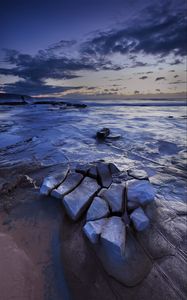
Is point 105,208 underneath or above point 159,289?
above

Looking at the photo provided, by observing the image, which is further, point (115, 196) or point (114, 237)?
point (115, 196)

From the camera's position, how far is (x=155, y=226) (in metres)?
2.25

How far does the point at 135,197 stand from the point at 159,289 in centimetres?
101

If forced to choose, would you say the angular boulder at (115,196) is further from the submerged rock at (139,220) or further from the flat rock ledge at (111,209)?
the submerged rock at (139,220)

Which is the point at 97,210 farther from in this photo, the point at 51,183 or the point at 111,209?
the point at 51,183

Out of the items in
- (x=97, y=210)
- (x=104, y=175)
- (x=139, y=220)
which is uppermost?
(x=104, y=175)

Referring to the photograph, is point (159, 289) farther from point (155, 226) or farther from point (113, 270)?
point (155, 226)

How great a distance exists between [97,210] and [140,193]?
67cm

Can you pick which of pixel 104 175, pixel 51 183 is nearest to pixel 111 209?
pixel 104 175

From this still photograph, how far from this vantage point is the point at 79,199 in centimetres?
234

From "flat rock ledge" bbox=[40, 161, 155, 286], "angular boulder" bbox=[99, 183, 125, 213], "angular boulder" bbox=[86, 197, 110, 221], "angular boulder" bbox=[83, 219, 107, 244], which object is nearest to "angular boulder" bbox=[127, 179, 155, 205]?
"flat rock ledge" bbox=[40, 161, 155, 286]

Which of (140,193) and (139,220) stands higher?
(140,193)

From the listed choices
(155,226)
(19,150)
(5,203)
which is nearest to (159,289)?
(155,226)

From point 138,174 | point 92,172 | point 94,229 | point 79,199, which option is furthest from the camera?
point 138,174
